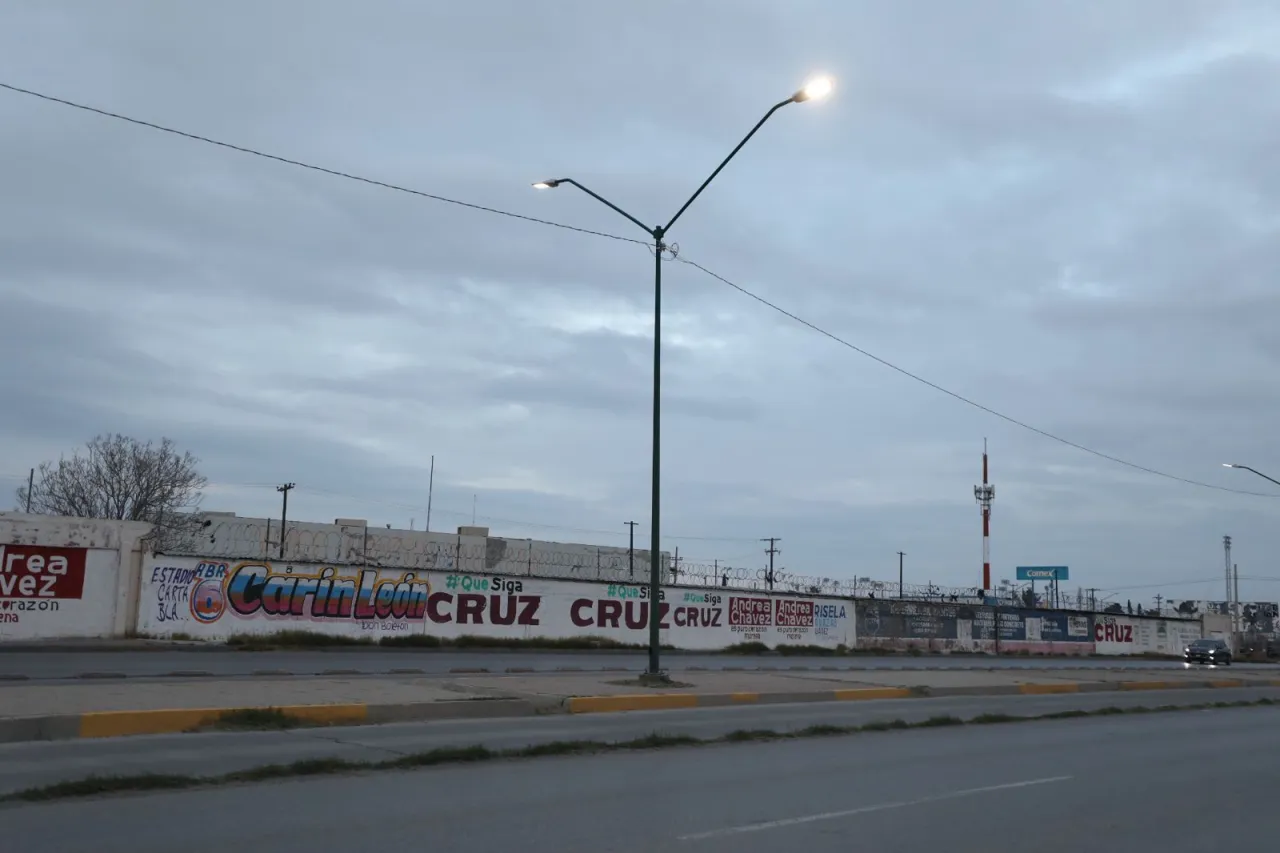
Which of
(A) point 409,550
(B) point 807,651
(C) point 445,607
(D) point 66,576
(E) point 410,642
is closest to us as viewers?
(D) point 66,576

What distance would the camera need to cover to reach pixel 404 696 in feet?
49.3

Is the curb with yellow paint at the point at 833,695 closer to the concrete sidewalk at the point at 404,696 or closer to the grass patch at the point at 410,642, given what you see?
the concrete sidewalk at the point at 404,696

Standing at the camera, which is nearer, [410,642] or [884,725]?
[884,725]

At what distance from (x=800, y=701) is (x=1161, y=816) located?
415 inches

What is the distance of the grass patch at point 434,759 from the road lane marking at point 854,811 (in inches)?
136

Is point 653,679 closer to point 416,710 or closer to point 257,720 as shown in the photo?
point 416,710

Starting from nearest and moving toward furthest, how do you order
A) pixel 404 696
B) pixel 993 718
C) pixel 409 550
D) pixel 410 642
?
pixel 404 696, pixel 993 718, pixel 410 642, pixel 409 550

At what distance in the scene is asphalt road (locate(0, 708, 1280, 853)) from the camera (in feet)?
24.5

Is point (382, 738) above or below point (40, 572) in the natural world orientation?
below

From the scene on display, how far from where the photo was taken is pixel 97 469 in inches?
2244

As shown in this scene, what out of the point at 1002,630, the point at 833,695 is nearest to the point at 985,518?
the point at 1002,630

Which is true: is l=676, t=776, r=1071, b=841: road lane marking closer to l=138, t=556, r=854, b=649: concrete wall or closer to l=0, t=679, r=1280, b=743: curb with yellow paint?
l=0, t=679, r=1280, b=743: curb with yellow paint

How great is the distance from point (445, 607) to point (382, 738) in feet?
91.3

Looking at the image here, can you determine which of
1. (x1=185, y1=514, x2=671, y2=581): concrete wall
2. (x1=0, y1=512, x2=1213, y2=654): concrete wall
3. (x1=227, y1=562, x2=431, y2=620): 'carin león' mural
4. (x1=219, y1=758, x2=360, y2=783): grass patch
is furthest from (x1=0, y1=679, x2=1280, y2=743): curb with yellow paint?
(x1=185, y1=514, x2=671, y2=581): concrete wall
